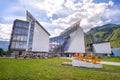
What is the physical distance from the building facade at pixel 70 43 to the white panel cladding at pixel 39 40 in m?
8.75

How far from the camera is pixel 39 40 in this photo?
61.8m

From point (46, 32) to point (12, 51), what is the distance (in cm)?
1647

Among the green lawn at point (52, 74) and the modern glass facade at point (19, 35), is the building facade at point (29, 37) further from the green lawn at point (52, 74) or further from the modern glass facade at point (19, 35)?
the green lawn at point (52, 74)

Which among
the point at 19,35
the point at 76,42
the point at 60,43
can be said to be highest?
the point at 19,35

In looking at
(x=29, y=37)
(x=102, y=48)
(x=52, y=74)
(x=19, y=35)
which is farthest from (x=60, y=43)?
(x=52, y=74)

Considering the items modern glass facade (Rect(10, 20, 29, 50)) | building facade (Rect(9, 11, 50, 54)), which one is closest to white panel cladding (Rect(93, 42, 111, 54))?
building facade (Rect(9, 11, 50, 54))

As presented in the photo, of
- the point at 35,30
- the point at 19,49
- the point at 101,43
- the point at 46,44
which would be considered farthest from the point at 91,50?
the point at 19,49

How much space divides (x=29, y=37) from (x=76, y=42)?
76.6ft

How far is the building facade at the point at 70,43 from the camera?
69875mm

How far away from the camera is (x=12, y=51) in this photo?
5734cm

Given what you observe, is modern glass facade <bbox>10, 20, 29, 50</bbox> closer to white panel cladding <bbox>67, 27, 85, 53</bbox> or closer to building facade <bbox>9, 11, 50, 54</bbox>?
building facade <bbox>9, 11, 50, 54</bbox>

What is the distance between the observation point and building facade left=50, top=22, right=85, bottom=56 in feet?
229

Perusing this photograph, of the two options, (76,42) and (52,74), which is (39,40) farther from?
(52,74)

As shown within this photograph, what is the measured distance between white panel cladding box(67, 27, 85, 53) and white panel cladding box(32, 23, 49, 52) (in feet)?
41.9
